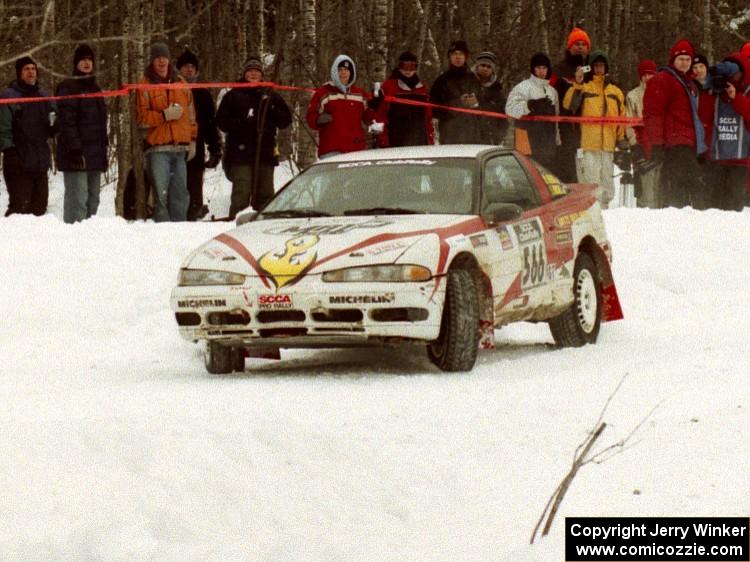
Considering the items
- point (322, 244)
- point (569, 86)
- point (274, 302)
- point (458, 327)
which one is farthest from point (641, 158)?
point (274, 302)

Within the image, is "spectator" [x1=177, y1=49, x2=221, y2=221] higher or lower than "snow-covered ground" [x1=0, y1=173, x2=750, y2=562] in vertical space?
higher

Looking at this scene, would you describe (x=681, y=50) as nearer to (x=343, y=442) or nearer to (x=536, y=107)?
(x=536, y=107)

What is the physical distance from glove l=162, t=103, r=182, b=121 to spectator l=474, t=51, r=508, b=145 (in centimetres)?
394

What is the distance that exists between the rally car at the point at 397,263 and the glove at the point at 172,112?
5.19 meters

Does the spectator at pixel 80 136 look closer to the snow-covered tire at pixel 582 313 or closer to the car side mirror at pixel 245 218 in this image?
the car side mirror at pixel 245 218

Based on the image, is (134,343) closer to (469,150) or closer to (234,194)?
(469,150)

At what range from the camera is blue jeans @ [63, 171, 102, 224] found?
17.1m

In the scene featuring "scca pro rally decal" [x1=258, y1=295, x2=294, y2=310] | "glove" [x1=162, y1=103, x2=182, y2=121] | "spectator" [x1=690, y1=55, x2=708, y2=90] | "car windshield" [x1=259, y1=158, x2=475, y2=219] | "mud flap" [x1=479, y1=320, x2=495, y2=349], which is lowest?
"mud flap" [x1=479, y1=320, x2=495, y2=349]

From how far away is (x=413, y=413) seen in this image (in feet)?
27.3

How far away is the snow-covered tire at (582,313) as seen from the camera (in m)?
11.8

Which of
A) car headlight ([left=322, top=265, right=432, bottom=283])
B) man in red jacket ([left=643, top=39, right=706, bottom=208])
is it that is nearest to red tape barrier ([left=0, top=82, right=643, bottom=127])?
man in red jacket ([left=643, top=39, right=706, bottom=208])

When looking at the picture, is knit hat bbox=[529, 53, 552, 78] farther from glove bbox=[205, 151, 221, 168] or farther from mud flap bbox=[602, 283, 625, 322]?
mud flap bbox=[602, 283, 625, 322]

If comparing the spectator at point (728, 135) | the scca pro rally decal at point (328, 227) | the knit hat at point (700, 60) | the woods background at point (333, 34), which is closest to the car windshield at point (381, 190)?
the scca pro rally decal at point (328, 227)

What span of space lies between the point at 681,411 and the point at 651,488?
1.64m
